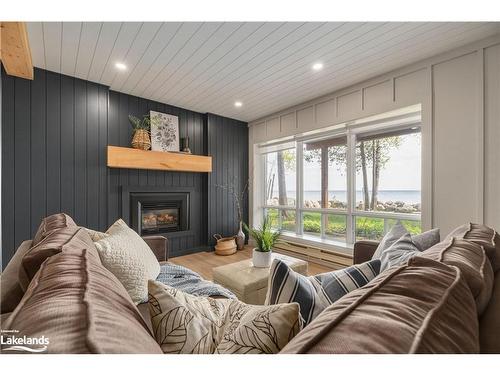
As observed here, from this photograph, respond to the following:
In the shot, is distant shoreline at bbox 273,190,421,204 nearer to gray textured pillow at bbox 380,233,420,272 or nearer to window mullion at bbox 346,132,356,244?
window mullion at bbox 346,132,356,244

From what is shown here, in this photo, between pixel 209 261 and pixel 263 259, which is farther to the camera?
pixel 209 261

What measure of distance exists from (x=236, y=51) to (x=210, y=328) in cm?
226

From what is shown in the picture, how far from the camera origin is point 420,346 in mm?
387

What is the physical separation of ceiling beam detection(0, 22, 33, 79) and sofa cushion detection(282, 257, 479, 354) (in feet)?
7.29

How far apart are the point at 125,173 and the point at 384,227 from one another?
3604 millimetres

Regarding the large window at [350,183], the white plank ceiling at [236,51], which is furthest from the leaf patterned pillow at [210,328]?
the large window at [350,183]

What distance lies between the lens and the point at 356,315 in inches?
17.7

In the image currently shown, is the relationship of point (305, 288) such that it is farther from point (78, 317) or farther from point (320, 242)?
point (320, 242)

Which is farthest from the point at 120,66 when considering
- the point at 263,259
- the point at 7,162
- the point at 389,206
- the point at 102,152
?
the point at 389,206

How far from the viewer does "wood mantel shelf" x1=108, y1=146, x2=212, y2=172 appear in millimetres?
3007

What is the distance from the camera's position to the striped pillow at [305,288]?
782mm

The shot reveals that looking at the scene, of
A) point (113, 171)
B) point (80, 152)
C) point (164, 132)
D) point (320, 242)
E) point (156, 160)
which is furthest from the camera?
point (164, 132)

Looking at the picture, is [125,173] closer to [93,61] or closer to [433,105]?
[93,61]

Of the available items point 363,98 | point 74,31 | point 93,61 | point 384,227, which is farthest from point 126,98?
point 384,227
